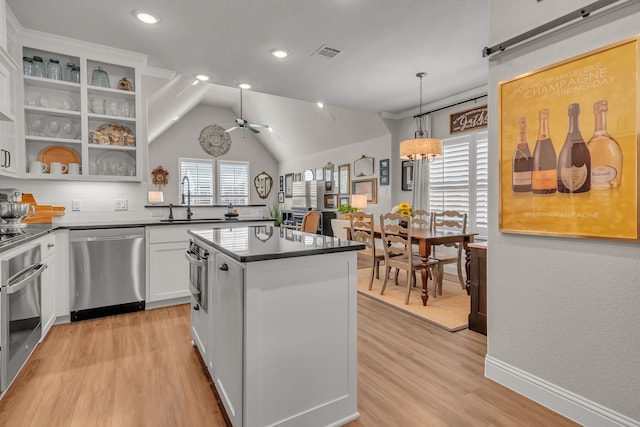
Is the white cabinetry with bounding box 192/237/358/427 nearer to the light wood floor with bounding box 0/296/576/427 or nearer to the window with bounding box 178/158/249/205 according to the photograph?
the light wood floor with bounding box 0/296/576/427

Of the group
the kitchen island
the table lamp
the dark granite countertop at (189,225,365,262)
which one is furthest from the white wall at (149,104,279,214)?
the kitchen island

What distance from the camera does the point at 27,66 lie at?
323 cm

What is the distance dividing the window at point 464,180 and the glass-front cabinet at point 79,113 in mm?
4200

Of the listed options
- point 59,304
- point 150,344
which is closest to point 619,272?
point 150,344

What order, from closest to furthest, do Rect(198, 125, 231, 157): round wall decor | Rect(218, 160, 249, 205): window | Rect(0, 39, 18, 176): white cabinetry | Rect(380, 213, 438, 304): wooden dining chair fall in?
Rect(0, 39, 18, 176): white cabinetry → Rect(380, 213, 438, 304): wooden dining chair → Rect(198, 125, 231, 157): round wall decor → Rect(218, 160, 249, 205): window

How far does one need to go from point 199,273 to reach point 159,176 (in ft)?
24.3

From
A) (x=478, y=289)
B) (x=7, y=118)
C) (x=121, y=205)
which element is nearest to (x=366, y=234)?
(x=478, y=289)

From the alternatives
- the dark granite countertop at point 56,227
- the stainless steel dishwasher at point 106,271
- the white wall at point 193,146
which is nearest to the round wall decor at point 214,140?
the white wall at point 193,146

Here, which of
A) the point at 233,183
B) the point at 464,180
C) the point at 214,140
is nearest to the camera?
the point at 464,180

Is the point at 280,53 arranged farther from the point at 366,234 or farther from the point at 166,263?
the point at 166,263

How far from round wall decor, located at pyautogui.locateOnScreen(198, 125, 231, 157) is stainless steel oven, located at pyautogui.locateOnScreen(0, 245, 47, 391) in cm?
709

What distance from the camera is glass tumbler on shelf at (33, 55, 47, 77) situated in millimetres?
3262

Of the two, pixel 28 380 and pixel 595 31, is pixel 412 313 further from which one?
Result: pixel 28 380

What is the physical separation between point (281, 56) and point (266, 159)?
6.98 m
